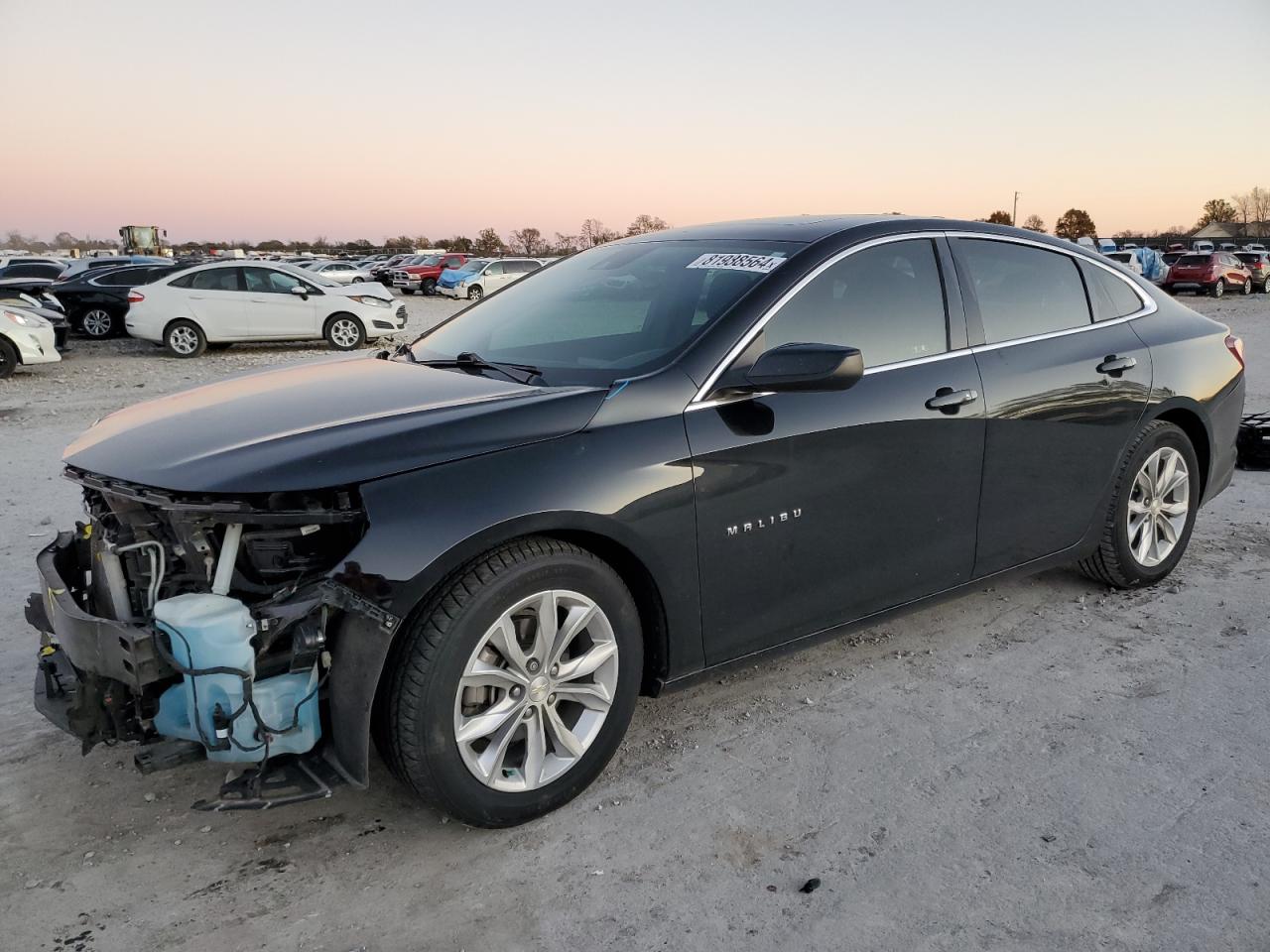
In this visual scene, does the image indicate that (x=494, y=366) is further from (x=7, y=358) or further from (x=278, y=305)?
(x=278, y=305)

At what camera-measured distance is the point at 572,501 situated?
2738 millimetres

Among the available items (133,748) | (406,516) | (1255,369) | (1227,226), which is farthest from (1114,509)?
(1227,226)

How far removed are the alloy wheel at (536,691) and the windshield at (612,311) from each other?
0.77m

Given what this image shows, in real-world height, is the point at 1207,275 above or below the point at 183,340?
above

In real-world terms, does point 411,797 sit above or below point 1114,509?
below

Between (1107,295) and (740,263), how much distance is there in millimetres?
2011

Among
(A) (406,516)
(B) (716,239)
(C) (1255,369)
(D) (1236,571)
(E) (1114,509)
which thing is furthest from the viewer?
(C) (1255,369)

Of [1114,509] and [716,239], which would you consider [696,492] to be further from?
[1114,509]

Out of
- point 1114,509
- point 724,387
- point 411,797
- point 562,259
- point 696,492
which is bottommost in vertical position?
point 411,797

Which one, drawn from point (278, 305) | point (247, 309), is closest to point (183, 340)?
point (247, 309)

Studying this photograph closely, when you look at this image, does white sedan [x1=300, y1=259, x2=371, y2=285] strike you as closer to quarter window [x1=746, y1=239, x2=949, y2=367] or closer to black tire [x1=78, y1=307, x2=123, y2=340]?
black tire [x1=78, y1=307, x2=123, y2=340]

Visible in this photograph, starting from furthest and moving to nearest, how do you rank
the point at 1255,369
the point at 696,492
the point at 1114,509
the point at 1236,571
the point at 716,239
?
the point at 1255,369, the point at 1236,571, the point at 1114,509, the point at 716,239, the point at 696,492

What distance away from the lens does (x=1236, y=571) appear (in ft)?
16.2

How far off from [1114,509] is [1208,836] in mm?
1934
